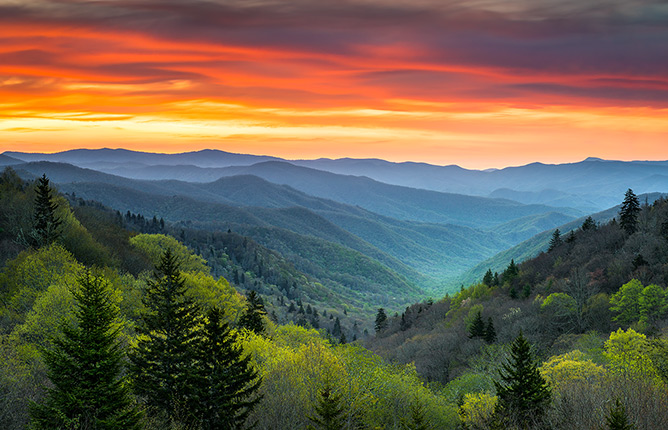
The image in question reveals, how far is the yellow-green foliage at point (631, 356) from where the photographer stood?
34.0 m

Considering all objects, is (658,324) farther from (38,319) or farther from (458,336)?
(38,319)

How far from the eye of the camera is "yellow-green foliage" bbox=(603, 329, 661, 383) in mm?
34000

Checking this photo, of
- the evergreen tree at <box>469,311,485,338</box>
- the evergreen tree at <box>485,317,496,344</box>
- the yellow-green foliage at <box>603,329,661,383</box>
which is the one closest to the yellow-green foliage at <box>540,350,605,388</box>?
the yellow-green foliage at <box>603,329,661,383</box>

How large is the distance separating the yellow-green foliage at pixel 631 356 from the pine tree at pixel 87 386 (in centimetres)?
3402

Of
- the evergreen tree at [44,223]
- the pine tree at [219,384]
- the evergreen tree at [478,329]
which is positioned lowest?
the evergreen tree at [478,329]

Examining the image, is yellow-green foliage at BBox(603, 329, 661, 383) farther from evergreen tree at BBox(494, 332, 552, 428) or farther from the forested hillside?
evergreen tree at BBox(494, 332, 552, 428)

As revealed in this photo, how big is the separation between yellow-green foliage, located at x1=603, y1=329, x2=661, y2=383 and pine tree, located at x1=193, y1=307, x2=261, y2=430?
27.7 m

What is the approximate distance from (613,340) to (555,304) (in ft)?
97.6

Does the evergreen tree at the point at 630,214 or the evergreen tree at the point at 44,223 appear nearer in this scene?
the evergreen tree at the point at 44,223

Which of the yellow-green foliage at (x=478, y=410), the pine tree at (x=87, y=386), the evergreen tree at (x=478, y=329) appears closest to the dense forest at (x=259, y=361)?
the pine tree at (x=87, y=386)

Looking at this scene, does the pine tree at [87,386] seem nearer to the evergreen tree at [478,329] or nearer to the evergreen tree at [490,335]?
the evergreen tree at [490,335]

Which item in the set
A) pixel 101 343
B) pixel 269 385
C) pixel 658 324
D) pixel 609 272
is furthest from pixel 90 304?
pixel 609 272

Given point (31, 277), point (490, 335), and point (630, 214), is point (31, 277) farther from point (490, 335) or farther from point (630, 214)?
point (630, 214)

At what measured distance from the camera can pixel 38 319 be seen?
38344 mm
